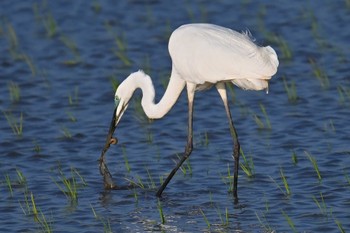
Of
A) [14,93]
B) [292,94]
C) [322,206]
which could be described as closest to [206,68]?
[322,206]

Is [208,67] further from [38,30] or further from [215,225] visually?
[38,30]

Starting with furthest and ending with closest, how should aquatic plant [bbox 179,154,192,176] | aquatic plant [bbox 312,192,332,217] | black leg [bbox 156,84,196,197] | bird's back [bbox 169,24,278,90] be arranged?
aquatic plant [bbox 179,154,192,176]
black leg [bbox 156,84,196,197]
bird's back [bbox 169,24,278,90]
aquatic plant [bbox 312,192,332,217]

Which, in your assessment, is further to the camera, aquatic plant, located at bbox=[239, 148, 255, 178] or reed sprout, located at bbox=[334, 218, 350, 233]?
aquatic plant, located at bbox=[239, 148, 255, 178]

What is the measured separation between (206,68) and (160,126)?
3133 millimetres

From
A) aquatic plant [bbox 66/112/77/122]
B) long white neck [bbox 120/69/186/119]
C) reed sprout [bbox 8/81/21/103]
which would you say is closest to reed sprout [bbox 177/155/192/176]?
long white neck [bbox 120/69/186/119]

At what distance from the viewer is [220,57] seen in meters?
10.6

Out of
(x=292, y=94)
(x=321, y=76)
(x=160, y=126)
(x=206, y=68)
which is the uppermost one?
(x=206, y=68)

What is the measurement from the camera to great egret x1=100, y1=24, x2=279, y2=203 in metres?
10.4

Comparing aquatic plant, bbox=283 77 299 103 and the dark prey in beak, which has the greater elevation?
the dark prey in beak

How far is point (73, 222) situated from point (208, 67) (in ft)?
6.48

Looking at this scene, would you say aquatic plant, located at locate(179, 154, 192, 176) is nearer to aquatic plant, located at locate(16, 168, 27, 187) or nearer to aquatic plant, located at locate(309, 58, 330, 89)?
aquatic plant, located at locate(16, 168, 27, 187)

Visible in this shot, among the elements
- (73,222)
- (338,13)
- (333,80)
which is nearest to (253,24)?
(338,13)

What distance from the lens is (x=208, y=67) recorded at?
1076 cm

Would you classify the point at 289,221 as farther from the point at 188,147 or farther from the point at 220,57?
the point at 188,147
